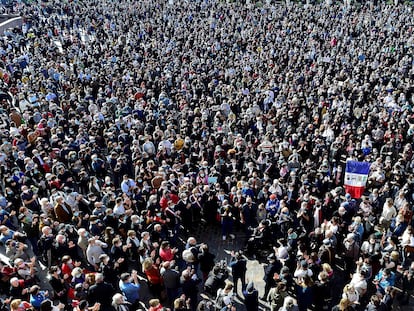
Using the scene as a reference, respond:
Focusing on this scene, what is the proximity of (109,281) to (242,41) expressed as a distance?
2165 cm

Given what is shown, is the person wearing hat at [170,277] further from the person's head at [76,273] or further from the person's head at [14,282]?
the person's head at [14,282]

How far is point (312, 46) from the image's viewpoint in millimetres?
23938

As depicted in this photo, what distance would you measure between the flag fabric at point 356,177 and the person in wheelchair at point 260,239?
2980 millimetres

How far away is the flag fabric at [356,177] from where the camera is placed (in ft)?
36.7

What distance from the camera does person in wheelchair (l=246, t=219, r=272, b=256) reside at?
31.1ft

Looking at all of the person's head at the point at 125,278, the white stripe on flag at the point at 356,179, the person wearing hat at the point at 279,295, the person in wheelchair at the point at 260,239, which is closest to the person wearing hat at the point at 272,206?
the person in wheelchair at the point at 260,239

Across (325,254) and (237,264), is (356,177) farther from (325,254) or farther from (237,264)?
(237,264)

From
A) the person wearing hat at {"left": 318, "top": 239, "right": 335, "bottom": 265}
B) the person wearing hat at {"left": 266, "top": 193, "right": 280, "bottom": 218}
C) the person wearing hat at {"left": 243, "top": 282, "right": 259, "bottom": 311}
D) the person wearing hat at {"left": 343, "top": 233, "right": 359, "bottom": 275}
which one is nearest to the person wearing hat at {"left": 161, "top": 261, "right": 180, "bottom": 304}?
the person wearing hat at {"left": 243, "top": 282, "right": 259, "bottom": 311}

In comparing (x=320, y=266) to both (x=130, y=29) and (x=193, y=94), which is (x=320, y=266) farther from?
(x=130, y=29)

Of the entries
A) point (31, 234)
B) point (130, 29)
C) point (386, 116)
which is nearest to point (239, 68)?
point (386, 116)

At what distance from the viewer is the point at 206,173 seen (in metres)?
11.5

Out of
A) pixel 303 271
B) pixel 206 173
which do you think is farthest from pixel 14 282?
pixel 206 173

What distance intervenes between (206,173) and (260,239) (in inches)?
103

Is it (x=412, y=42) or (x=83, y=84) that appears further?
(x=412, y=42)
